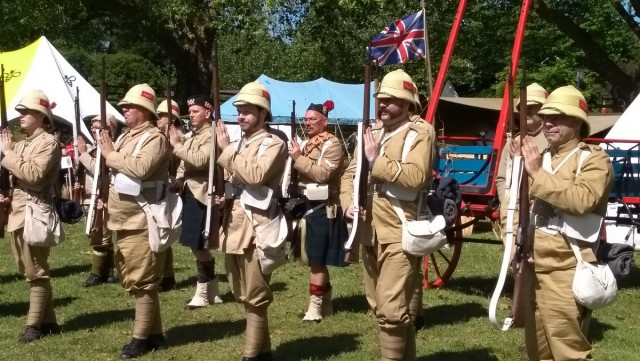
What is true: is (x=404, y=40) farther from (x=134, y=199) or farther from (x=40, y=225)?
(x=40, y=225)

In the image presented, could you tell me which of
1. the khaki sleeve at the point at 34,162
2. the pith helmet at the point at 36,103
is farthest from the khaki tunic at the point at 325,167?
the pith helmet at the point at 36,103

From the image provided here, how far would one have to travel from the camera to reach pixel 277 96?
2377 centimetres

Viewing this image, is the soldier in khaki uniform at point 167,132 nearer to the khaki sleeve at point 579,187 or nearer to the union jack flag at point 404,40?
the union jack flag at point 404,40

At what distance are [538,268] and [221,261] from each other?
7595mm

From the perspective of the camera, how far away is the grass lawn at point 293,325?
7441 millimetres

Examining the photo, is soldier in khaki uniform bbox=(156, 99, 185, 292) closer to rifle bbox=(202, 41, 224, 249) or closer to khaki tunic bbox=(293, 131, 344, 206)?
khaki tunic bbox=(293, 131, 344, 206)

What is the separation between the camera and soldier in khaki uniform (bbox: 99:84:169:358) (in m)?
6.97

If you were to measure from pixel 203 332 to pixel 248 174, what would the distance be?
7.82 ft

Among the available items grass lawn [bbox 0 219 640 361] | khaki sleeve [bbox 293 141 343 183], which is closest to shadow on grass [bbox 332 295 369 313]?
grass lawn [bbox 0 219 640 361]

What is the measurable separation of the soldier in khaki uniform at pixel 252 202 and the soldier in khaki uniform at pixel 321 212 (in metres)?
1.63

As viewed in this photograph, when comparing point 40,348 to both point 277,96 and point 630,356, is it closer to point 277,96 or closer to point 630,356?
point 630,356

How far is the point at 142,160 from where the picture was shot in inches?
273

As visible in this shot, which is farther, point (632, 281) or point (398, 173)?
point (632, 281)

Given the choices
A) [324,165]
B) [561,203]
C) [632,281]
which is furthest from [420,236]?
[632,281]
